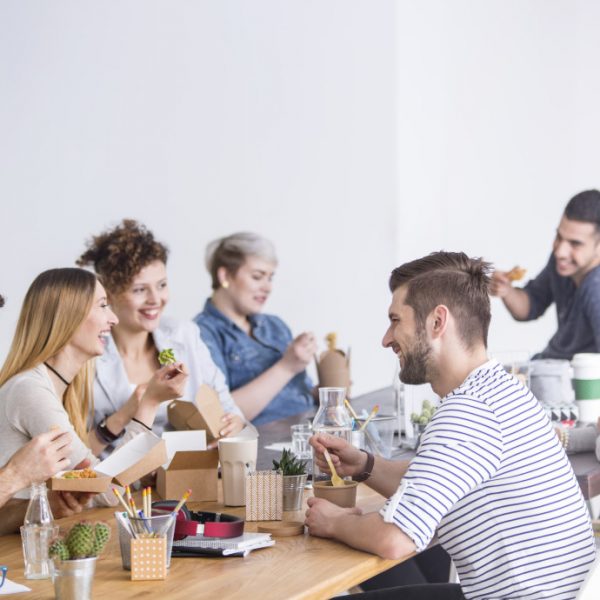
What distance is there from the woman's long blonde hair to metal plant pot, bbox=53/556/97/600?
39.2 inches

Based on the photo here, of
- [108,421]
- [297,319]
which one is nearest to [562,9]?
[297,319]

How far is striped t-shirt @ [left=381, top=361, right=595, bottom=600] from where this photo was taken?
5.35 feet

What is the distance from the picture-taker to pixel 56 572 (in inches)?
55.7

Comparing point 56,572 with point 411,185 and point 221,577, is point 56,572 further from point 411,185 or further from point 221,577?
point 411,185

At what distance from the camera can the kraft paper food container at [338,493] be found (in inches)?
76.5

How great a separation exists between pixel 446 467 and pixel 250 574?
0.37 metres

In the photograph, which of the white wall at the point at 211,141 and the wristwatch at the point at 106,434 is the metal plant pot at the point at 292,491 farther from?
the white wall at the point at 211,141

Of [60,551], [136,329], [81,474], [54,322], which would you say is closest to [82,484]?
[81,474]

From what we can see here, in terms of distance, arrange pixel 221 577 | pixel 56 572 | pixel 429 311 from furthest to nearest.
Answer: pixel 429 311 < pixel 221 577 < pixel 56 572

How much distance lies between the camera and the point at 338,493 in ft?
6.40

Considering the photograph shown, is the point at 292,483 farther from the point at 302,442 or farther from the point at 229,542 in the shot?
the point at 302,442

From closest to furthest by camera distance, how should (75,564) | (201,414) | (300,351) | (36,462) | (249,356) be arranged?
(75,564), (36,462), (201,414), (300,351), (249,356)

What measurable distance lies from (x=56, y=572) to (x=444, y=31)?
568 centimetres

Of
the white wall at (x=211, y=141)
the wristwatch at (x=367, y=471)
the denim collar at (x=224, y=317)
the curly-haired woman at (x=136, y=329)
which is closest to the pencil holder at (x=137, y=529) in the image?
the wristwatch at (x=367, y=471)
